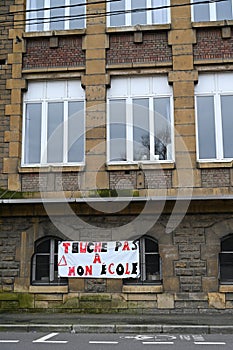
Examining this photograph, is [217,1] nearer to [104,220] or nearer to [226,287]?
[104,220]

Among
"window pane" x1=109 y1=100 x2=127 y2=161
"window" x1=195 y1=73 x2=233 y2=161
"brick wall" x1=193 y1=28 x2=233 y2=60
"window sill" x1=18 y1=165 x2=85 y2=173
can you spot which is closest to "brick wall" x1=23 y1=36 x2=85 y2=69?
"window pane" x1=109 y1=100 x2=127 y2=161

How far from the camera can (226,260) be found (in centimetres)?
1262

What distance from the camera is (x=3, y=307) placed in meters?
12.7

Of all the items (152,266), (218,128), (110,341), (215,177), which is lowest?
(110,341)

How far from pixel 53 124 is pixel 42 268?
4287 millimetres

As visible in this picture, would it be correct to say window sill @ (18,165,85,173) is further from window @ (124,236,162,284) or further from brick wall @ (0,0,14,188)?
window @ (124,236,162,284)

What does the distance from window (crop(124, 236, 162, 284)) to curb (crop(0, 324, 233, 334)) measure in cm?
250

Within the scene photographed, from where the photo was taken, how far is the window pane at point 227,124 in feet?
43.1

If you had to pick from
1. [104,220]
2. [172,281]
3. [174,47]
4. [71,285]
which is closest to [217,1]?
[174,47]

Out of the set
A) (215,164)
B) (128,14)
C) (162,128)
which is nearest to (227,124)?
(215,164)

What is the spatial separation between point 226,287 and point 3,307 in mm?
6140

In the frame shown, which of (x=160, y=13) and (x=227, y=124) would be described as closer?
(x=227, y=124)

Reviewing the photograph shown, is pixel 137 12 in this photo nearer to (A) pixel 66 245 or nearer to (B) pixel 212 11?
(B) pixel 212 11

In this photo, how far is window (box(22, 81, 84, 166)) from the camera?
537 inches
